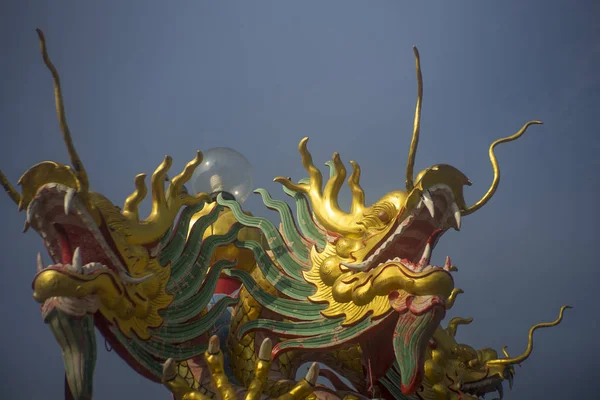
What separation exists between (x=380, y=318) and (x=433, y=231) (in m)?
0.94

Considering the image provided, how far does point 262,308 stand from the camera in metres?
6.50

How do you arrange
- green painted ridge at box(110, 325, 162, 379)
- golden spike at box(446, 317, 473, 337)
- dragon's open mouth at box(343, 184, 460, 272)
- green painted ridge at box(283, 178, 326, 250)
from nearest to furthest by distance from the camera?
green painted ridge at box(110, 325, 162, 379)
dragon's open mouth at box(343, 184, 460, 272)
green painted ridge at box(283, 178, 326, 250)
golden spike at box(446, 317, 473, 337)

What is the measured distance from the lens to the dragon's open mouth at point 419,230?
5742 mm

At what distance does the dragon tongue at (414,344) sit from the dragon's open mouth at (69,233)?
A: 7.67 ft

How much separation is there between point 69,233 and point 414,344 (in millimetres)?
2896

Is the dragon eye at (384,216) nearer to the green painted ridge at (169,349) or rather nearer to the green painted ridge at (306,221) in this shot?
the green painted ridge at (306,221)

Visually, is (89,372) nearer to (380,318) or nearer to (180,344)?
(180,344)

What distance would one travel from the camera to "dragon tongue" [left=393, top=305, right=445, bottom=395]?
207 inches

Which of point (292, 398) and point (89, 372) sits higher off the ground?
point (89, 372)

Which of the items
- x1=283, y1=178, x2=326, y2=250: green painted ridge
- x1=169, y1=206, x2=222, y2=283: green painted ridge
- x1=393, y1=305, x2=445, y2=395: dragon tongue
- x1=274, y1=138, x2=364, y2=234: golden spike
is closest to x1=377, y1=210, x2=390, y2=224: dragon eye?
x1=274, y1=138, x2=364, y2=234: golden spike

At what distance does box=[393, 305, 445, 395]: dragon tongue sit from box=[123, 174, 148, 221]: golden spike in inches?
100

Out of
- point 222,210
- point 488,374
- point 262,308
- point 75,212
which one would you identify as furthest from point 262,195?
point 488,374

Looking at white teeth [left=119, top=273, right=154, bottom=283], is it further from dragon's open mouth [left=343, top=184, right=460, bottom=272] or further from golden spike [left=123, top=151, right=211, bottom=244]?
dragon's open mouth [left=343, top=184, right=460, bottom=272]

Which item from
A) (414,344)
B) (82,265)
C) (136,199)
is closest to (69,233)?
(82,265)
